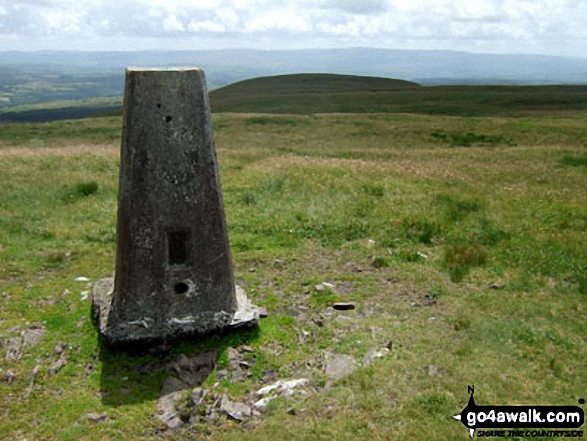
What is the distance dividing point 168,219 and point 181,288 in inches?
48.0

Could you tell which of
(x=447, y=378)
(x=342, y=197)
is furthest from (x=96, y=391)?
(x=342, y=197)

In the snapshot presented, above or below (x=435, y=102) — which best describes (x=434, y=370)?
below

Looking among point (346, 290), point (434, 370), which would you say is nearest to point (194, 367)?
point (434, 370)

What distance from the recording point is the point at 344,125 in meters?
44.2

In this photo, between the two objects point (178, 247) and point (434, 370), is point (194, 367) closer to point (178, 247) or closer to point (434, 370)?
point (178, 247)

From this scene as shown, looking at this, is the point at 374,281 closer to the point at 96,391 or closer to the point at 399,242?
the point at 399,242

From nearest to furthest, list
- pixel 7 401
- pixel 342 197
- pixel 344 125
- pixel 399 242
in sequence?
pixel 7 401
pixel 399 242
pixel 342 197
pixel 344 125

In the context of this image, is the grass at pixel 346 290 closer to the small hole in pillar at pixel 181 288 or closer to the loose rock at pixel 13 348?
the loose rock at pixel 13 348

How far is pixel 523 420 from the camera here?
6891mm

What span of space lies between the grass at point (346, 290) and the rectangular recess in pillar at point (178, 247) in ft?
4.86

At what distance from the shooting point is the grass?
7.29 m

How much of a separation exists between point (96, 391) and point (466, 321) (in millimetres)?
6396

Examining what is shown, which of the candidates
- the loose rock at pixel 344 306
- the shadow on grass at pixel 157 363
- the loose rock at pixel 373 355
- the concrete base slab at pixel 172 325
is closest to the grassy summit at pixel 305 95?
the loose rock at pixel 344 306

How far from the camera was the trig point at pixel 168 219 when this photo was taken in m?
8.36
